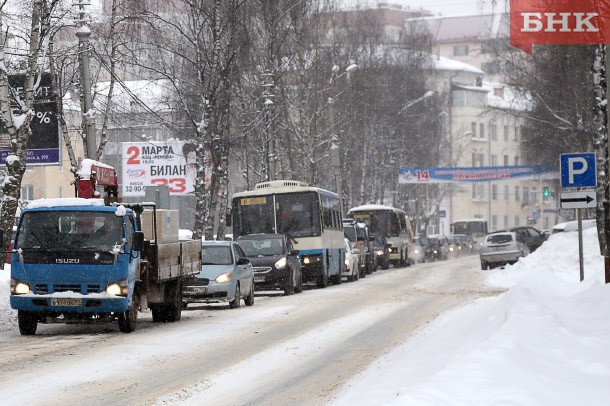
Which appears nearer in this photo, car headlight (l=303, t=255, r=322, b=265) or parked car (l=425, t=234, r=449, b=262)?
car headlight (l=303, t=255, r=322, b=265)

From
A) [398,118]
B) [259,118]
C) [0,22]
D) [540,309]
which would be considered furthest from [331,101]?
[540,309]

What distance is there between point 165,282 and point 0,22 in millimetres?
8843

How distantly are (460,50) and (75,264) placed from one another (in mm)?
146348

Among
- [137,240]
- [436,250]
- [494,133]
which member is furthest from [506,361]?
[494,133]

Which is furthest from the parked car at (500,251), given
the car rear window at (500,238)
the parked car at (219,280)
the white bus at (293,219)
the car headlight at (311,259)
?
the parked car at (219,280)

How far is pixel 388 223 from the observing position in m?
66.1

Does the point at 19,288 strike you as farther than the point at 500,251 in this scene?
No

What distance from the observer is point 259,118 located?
56.0 metres

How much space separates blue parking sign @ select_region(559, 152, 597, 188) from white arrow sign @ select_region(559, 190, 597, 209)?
36cm

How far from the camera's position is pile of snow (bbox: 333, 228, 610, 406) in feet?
32.1

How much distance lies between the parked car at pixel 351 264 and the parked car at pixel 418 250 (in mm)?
25570

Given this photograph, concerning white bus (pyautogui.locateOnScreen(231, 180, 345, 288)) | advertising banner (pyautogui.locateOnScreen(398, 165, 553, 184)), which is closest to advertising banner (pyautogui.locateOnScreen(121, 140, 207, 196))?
advertising banner (pyautogui.locateOnScreen(398, 165, 553, 184))

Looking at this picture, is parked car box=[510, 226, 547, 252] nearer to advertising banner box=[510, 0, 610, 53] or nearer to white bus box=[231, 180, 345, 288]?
white bus box=[231, 180, 345, 288]

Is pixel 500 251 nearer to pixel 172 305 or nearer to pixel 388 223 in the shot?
pixel 388 223
